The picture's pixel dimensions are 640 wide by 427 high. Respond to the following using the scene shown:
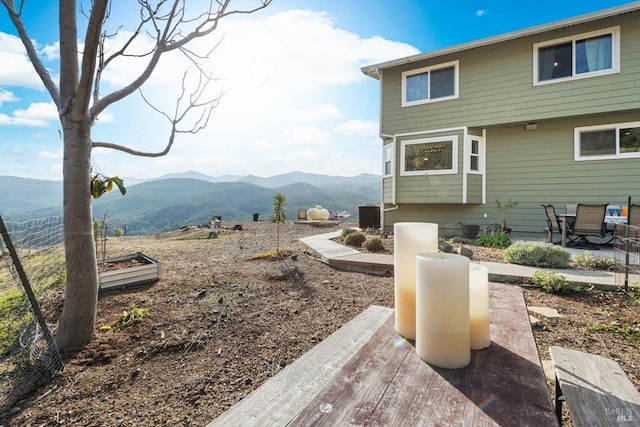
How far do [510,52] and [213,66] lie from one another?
8.01 meters

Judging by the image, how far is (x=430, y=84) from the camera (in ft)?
29.0

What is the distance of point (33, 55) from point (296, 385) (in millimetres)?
3335

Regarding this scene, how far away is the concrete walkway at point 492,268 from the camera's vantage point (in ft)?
12.2

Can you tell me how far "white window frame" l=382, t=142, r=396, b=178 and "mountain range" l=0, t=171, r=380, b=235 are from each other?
50.8 feet

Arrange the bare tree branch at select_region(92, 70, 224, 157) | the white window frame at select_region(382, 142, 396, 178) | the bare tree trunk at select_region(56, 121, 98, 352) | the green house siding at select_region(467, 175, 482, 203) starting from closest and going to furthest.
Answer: the bare tree trunk at select_region(56, 121, 98, 352)
the bare tree branch at select_region(92, 70, 224, 157)
the green house siding at select_region(467, 175, 482, 203)
the white window frame at select_region(382, 142, 396, 178)

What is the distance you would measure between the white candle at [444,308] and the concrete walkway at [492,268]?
12.5 ft

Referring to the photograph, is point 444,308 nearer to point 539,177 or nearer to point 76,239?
point 76,239

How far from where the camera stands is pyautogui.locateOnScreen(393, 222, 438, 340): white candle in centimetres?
100

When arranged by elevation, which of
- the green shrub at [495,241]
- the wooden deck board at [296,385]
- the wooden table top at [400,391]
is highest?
the wooden table top at [400,391]

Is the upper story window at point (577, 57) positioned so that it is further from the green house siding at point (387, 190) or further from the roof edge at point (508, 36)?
the green house siding at point (387, 190)

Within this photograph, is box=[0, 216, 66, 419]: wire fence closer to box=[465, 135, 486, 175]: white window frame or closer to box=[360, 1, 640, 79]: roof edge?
box=[465, 135, 486, 175]: white window frame

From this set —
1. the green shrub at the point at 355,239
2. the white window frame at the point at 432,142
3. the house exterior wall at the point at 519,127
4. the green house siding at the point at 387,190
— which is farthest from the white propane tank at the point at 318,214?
the green shrub at the point at 355,239

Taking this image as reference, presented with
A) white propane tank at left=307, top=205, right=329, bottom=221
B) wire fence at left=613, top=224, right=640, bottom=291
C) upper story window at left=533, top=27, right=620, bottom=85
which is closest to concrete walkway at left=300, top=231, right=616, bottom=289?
wire fence at left=613, top=224, right=640, bottom=291

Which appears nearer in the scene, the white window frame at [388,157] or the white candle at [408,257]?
the white candle at [408,257]
